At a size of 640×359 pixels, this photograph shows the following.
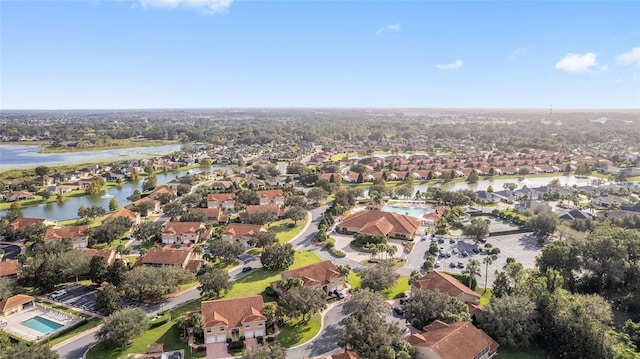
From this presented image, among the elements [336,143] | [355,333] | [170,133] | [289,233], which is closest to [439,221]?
[289,233]

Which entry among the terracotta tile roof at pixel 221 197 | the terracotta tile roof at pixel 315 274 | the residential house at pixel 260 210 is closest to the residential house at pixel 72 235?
the terracotta tile roof at pixel 221 197

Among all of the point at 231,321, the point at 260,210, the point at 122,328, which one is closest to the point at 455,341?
the point at 231,321

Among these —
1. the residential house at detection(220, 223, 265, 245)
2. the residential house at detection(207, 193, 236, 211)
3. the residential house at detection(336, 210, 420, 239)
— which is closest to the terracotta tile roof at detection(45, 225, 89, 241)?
the residential house at detection(220, 223, 265, 245)

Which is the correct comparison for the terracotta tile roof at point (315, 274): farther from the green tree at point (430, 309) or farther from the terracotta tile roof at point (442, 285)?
the green tree at point (430, 309)

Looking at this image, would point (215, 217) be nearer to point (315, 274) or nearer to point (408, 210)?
point (315, 274)

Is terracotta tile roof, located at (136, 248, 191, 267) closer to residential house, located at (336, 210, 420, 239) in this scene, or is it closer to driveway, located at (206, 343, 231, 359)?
driveway, located at (206, 343, 231, 359)
